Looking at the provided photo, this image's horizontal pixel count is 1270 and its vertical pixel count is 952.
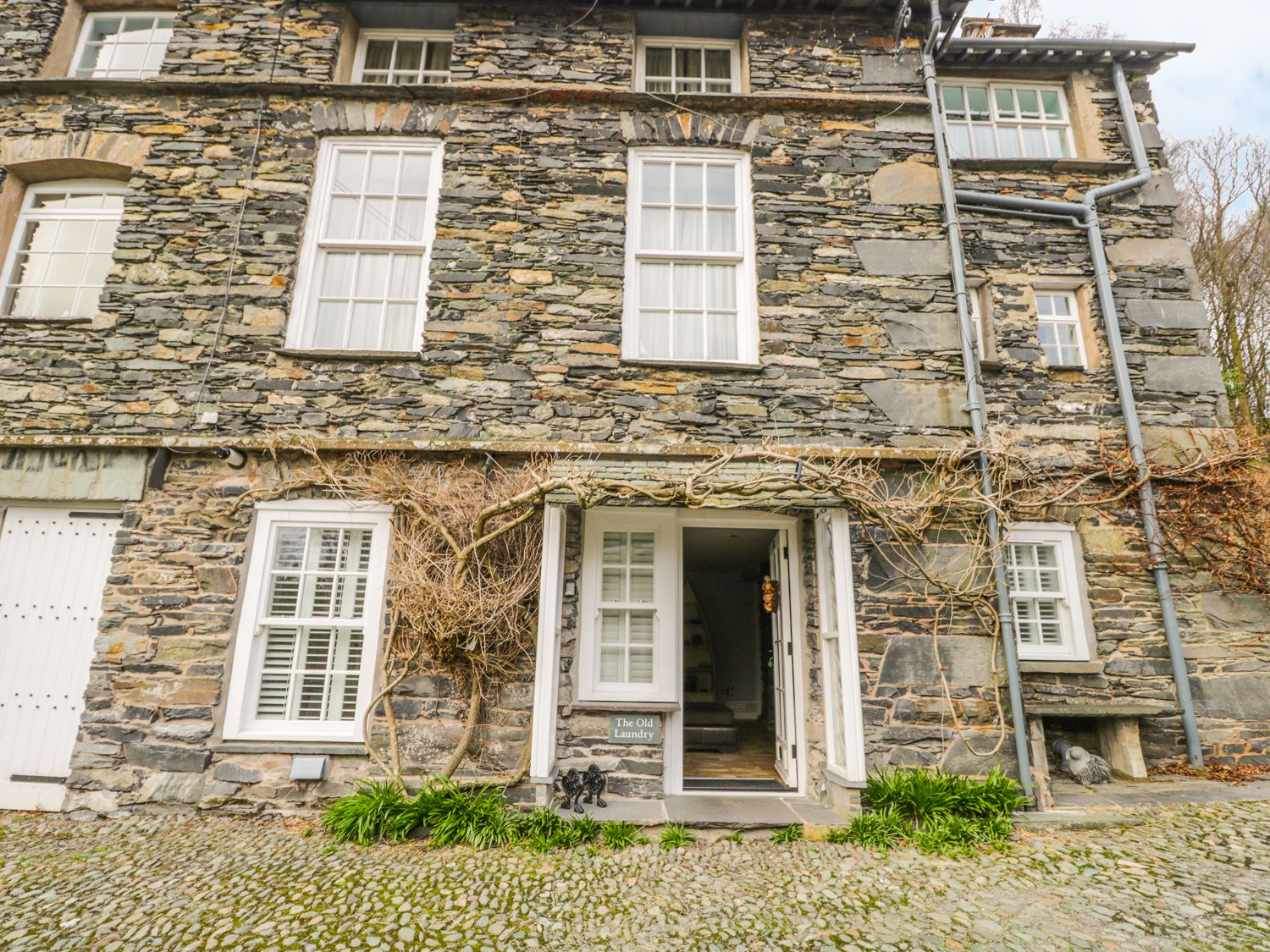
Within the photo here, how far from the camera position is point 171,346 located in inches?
213

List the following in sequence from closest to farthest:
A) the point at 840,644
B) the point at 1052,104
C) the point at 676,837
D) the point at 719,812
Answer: the point at 676,837 → the point at 719,812 → the point at 840,644 → the point at 1052,104

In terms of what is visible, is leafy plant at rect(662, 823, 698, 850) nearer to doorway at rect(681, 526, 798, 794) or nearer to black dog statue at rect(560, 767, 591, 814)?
black dog statue at rect(560, 767, 591, 814)

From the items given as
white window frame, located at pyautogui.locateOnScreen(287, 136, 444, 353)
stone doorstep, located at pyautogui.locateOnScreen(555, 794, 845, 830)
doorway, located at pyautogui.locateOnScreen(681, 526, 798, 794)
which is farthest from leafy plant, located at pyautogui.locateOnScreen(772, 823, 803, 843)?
white window frame, located at pyautogui.locateOnScreen(287, 136, 444, 353)

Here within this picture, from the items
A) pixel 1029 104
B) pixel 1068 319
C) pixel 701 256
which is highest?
pixel 1029 104

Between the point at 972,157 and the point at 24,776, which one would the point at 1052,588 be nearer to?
the point at 972,157

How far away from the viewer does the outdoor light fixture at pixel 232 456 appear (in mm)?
5062

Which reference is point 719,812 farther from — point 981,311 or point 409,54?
point 409,54

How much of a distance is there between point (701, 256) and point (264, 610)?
4957 millimetres

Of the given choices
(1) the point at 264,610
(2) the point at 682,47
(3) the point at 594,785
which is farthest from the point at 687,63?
(3) the point at 594,785

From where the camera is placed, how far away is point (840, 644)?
4.77 metres

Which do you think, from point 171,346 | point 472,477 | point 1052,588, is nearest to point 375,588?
point 472,477

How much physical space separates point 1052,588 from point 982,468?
7.73 ft

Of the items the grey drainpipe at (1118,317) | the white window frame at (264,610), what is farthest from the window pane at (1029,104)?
the white window frame at (264,610)

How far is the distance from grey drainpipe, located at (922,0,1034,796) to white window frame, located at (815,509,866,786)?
1.20 m
